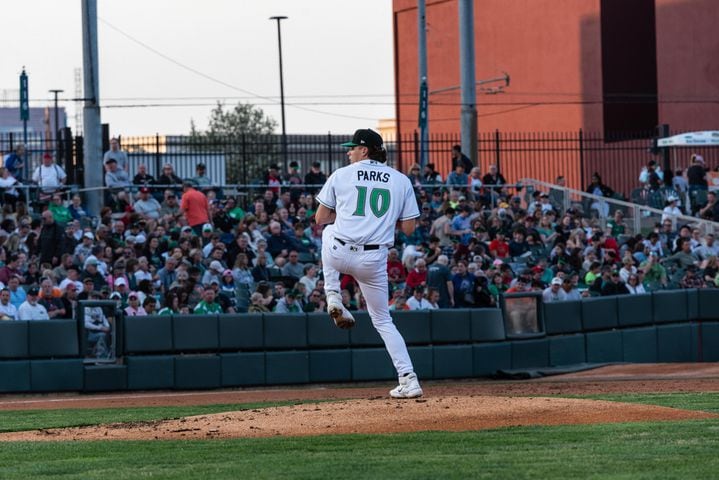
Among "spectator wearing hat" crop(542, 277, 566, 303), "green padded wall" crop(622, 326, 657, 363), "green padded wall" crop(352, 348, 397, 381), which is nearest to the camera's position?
"green padded wall" crop(352, 348, 397, 381)

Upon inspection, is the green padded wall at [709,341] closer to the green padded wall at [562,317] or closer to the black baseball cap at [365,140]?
the green padded wall at [562,317]

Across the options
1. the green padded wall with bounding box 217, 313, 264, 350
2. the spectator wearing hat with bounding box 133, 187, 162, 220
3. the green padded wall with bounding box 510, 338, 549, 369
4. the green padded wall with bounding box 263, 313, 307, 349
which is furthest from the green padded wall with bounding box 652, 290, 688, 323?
the spectator wearing hat with bounding box 133, 187, 162, 220

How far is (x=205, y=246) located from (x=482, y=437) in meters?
13.0

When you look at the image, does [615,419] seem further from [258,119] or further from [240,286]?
[258,119]

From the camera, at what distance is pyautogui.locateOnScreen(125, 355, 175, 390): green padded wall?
18.9 m

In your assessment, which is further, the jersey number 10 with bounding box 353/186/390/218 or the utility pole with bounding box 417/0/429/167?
the utility pole with bounding box 417/0/429/167

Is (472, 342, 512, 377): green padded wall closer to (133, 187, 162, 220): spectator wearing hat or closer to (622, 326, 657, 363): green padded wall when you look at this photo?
(622, 326, 657, 363): green padded wall

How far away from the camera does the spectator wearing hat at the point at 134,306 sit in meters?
19.1

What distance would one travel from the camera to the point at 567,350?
22.3 metres

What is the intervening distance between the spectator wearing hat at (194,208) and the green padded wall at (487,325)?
4930 millimetres

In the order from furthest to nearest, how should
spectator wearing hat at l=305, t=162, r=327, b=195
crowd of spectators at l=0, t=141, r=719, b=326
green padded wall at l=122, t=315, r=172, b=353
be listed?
spectator wearing hat at l=305, t=162, r=327, b=195 → crowd of spectators at l=0, t=141, r=719, b=326 → green padded wall at l=122, t=315, r=172, b=353

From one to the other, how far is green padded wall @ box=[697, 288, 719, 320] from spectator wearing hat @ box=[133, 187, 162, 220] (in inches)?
386

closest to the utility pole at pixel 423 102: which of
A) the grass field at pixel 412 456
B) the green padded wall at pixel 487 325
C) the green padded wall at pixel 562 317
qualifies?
the green padded wall at pixel 562 317

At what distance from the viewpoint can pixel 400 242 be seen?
2484 cm
